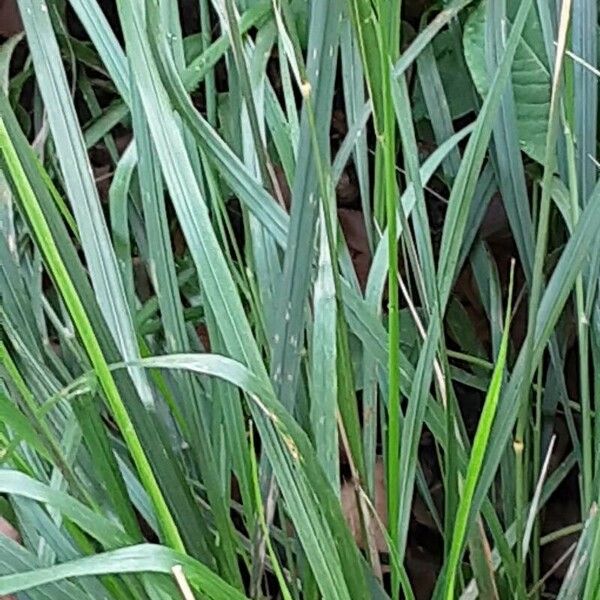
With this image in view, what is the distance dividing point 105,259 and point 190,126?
80 mm

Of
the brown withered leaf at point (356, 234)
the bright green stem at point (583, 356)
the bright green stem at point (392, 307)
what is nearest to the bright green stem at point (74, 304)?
the bright green stem at point (392, 307)

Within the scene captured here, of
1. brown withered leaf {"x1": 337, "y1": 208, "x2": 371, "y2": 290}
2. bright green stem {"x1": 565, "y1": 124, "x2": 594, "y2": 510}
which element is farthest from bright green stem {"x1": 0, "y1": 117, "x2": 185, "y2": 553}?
brown withered leaf {"x1": 337, "y1": 208, "x2": 371, "y2": 290}

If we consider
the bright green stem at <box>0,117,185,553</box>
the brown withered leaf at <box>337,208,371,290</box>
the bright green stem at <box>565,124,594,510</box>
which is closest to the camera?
the bright green stem at <box>0,117,185,553</box>

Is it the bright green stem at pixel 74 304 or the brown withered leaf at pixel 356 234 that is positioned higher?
the bright green stem at pixel 74 304

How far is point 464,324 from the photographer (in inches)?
30.5

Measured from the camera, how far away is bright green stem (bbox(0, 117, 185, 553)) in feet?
1.24

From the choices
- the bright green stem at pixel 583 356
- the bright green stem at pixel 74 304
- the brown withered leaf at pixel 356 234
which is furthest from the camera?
the brown withered leaf at pixel 356 234

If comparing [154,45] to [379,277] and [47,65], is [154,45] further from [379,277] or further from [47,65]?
[379,277]

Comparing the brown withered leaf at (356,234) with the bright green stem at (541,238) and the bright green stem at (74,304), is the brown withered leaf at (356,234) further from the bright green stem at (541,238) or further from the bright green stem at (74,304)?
the bright green stem at (74,304)

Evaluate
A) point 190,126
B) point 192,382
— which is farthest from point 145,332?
point 190,126

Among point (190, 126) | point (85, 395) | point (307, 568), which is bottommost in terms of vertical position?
point (307, 568)

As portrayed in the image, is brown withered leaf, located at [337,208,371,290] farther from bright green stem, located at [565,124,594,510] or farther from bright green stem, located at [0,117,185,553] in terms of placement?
bright green stem, located at [0,117,185,553]

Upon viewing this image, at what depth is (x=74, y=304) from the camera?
41 centimetres

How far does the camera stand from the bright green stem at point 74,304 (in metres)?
0.38
